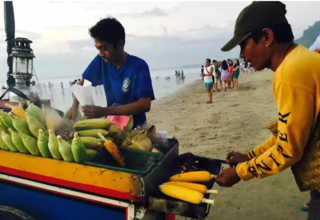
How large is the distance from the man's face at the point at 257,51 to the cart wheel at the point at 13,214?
1.98 meters

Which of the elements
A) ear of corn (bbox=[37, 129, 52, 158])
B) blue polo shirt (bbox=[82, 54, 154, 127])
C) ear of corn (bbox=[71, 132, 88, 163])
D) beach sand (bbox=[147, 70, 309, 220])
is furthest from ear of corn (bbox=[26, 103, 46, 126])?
beach sand (bbox=[147, 70, 309, 220])

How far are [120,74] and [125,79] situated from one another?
0.27 feet

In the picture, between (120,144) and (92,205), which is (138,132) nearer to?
(120,144)

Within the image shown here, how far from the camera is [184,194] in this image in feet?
5.63

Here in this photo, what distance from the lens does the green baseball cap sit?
1653mm

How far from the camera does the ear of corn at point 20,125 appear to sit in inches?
86.5

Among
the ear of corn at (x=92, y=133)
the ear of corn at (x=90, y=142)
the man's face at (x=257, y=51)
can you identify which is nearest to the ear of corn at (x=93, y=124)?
the ear of corn at (x=92, y=133)

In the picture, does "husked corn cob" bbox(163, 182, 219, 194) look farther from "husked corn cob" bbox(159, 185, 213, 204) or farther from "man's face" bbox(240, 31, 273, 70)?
"man's face" bbox(240, 31, 273, 70)

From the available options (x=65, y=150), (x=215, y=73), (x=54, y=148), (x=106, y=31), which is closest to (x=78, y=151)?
(x=65, y=150)

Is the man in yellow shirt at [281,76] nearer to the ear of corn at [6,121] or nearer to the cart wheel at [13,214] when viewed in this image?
the cart wheel at [13,214]

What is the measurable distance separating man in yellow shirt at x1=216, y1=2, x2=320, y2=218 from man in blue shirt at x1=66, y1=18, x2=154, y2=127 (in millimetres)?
1094

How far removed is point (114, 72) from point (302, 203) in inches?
122

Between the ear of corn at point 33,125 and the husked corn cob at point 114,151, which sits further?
the ear of corn at point 33,125

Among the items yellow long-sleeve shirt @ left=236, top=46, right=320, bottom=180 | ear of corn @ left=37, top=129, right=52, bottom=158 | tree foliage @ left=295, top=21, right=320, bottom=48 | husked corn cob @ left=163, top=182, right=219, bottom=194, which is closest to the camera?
yellow long-sleeve shirt @ left=236, top=46, right=320, bottom=180
